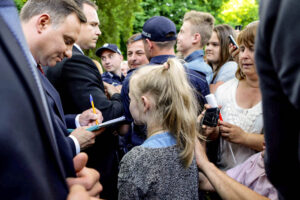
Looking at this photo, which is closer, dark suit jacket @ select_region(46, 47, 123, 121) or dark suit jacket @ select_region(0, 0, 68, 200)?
dark suit jacket @ select_region(0, 0, 68, 200)

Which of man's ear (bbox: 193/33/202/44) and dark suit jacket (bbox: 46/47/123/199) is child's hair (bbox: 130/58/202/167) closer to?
dark suit jacket (bbox: 46/47/123/199)

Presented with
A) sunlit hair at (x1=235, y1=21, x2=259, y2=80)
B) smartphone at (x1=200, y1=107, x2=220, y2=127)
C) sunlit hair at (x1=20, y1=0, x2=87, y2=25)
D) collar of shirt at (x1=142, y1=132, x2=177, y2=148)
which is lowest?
smartphone at (x1=200, y1=107, x2=220, y2=127)

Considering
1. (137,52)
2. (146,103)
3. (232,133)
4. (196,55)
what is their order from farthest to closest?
(137,52) → (196,55) → (232,133) → (146,103)

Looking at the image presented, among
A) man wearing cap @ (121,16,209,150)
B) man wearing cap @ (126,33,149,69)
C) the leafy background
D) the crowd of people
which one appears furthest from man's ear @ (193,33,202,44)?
the leafy background

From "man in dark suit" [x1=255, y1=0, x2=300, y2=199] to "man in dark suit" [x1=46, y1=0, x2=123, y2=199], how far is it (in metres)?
2.01

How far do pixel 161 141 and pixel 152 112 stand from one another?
0.79 feet

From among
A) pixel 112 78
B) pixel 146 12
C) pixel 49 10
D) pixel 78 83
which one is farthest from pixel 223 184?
pixel 146 12

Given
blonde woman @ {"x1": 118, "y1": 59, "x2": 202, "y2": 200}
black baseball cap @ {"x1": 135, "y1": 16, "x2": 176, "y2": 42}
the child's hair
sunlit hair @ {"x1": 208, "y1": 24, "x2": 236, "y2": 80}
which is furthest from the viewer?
sunlit hair @ {"x1": 208, "y1": 24, "x2": 236, "y2": 80}

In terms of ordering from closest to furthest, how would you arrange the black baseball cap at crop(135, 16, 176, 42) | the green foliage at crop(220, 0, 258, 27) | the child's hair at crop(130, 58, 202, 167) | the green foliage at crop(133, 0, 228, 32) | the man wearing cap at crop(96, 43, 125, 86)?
the child's hair at crop(130, 58, 202, 167) < the black baseball cap at crop(135, 16, 176, 42) < the man wearing cap at crop(96, 43, 125, 86) < the green foliage at crop(133, 0, 228, 32) < the green foliage at crop(220, 0, 258, 27)

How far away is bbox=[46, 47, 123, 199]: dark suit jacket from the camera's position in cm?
265

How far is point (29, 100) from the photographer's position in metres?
0.62

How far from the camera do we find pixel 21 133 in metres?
0.58

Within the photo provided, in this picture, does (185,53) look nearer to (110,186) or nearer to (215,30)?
(215,30)

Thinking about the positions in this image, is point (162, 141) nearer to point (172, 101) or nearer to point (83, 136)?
point (172, 101)
